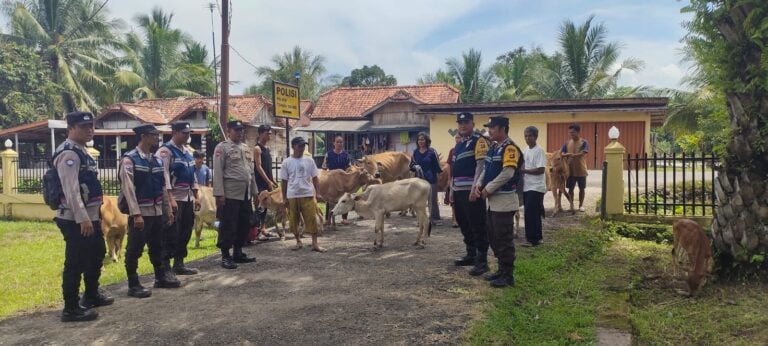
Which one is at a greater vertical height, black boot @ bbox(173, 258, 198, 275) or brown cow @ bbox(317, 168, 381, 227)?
brown cow @ bbox(317, 168, 381, 227)

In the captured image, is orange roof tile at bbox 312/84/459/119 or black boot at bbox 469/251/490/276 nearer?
black boot at bbox 469/251/490/276

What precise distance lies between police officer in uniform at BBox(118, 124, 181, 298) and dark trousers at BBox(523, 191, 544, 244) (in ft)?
15.8

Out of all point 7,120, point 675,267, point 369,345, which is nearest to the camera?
point 369,345

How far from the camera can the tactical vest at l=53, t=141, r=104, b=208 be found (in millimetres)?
4676

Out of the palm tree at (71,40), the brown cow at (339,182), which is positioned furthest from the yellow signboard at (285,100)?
the palm tree at (71,40)

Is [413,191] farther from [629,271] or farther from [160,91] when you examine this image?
[160,91]

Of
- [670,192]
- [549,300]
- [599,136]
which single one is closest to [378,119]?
[599,136]

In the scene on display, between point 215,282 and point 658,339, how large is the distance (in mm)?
4626

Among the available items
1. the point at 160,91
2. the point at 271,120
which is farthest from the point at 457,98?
the point at 160,91

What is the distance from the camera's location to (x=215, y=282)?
6.16m

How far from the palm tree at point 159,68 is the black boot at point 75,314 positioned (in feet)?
108

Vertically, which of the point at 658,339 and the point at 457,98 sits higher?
the point at 457,98

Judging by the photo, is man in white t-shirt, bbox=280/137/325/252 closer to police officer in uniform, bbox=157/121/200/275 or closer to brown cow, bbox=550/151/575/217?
police officer in uniform, bbox=157/121/200/275

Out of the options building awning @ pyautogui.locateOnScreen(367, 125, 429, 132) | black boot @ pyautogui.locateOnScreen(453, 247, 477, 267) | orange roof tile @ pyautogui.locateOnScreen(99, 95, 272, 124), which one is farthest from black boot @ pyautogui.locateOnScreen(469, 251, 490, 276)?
orange roof tile @ pyautogui.locateOnScreen(99, 95, 272, 124)
